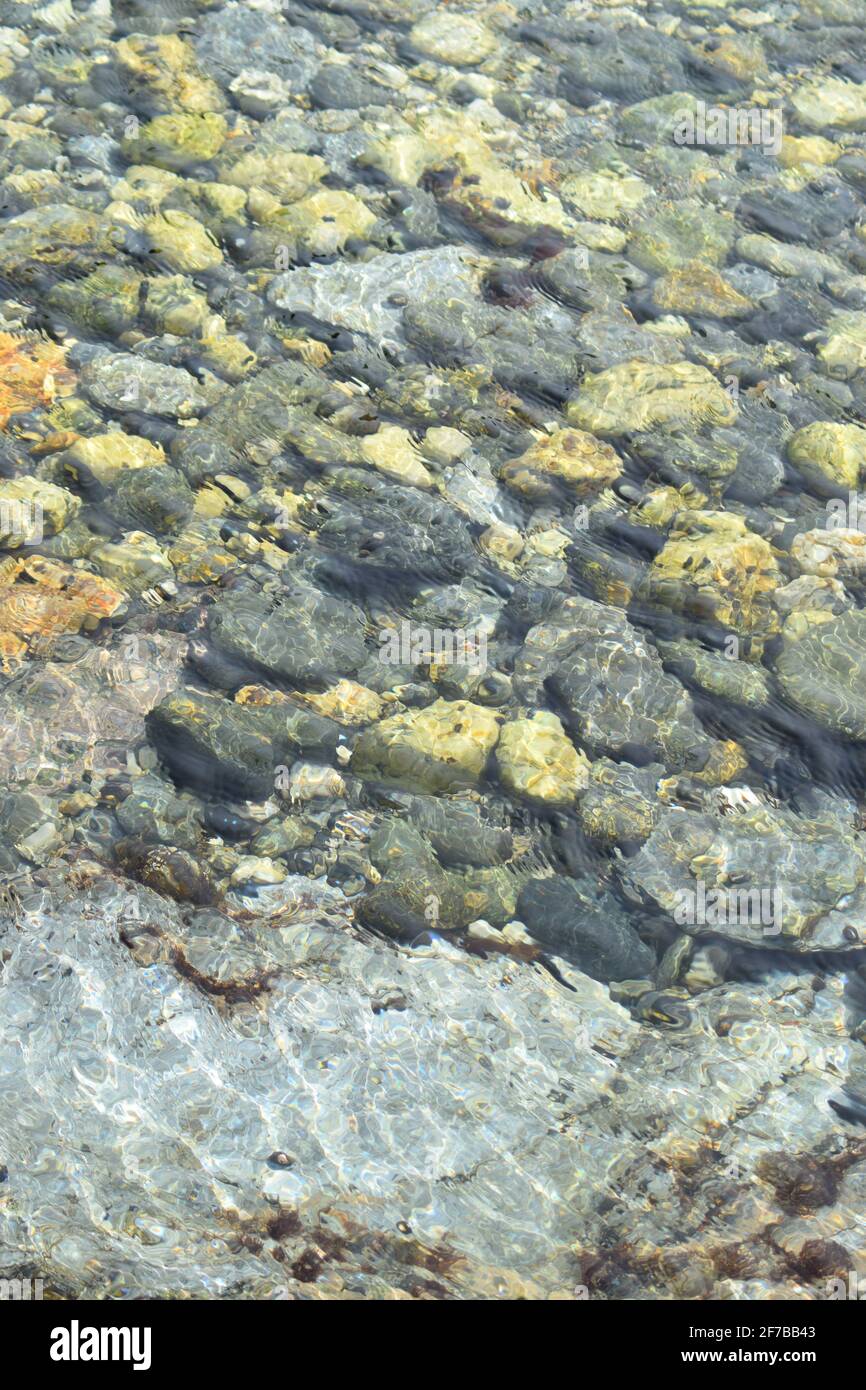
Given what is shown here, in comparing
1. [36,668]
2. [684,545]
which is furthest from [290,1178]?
[684,545]

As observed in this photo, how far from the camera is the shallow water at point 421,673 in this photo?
3.03 meters

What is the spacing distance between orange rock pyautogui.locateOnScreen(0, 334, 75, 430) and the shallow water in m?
0.02

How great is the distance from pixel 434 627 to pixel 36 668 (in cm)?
131

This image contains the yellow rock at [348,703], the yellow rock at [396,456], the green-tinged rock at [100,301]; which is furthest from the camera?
the green-tinged rock at [100,301]

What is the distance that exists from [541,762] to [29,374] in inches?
102

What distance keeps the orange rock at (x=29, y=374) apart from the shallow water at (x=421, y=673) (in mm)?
21

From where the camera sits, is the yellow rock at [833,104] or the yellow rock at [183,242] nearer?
the yellow rock at [183,242]

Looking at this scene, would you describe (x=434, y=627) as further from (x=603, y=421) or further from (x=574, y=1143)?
(x=574, y=1143)

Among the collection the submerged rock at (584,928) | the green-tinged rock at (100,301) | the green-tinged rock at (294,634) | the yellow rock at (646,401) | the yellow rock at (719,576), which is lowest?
the submerged rock at (584,928)

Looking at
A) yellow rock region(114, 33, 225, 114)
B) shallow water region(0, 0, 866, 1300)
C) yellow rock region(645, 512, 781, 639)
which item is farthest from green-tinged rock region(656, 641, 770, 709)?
yellow rock region(114, 33, 225, 114)

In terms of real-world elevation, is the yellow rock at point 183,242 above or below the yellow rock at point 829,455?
above

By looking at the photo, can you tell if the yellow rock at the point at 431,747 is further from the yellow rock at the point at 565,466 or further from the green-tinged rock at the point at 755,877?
the yellow rock at the point at 565,466

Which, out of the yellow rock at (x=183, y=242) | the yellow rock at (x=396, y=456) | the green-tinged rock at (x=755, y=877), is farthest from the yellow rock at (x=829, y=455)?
the yellow rock at (x=183, y=242)

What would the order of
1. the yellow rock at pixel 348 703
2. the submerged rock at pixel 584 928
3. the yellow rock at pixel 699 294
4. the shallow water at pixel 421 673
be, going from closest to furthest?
1. the shallow water at pixel 421 673
2. the submerged rock at pixel 584 928
3. the yellow rock at pixel 348 703
4. the yellow rock at pixel 699 294
